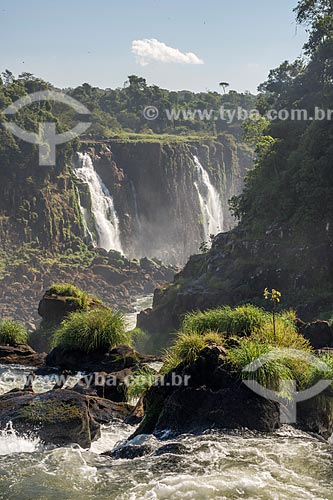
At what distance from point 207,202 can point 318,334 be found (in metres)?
69.0

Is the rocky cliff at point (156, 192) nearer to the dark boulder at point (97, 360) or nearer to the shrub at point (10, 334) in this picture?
the shrub at point (10, 334)

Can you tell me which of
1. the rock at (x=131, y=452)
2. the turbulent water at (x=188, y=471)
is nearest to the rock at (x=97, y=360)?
the turbulent water at (x=188, y=471)

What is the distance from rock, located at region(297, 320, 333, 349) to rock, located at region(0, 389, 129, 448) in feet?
25.2

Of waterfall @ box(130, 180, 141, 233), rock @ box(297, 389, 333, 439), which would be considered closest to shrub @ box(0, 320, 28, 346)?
rock @ box(297, 389, 333, 439)

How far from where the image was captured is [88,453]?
31.4ft

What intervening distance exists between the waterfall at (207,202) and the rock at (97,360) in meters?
66.0

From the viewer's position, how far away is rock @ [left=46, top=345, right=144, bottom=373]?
16.2 metres

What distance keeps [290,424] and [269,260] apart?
2181 centimetres

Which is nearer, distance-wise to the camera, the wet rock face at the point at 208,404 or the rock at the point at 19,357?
the wet rock face at the point at 208,404

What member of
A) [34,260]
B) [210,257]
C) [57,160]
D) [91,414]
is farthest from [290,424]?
[57,160]

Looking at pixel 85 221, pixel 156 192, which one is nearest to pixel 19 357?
pixel 85 221

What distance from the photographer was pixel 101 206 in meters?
68.6

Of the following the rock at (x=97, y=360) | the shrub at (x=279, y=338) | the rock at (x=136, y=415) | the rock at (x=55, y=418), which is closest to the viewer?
the rock at (x=55, y=418)

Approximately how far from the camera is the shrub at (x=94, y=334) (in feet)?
55.4
